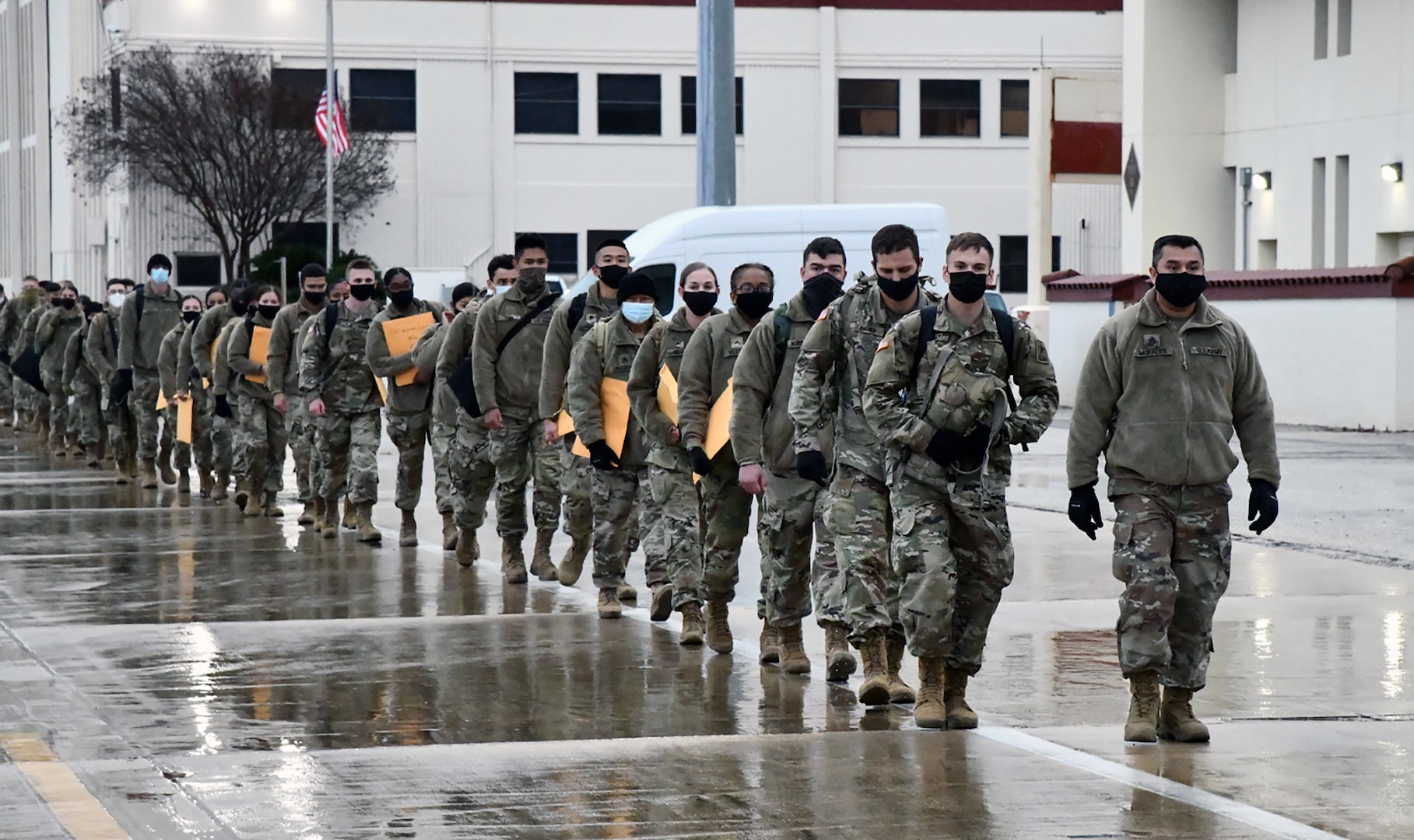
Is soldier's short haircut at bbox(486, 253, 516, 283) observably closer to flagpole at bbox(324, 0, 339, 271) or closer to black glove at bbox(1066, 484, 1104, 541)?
black glove at bbox(1066, 484, 1104, 541)

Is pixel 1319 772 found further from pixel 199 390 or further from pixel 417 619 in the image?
pixel 199 390

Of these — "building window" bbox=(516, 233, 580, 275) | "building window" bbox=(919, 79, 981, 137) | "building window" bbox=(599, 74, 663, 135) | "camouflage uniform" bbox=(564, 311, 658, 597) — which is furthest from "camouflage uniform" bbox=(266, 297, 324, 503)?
"building window" bbox=(919, 79, 981, 137)

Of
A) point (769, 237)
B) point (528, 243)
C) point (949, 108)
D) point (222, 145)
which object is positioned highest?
point (949, 108)

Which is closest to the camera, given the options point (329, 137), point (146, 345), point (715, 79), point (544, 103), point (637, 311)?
point (637, 311)

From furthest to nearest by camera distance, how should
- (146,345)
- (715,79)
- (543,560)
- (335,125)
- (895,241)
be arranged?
(335,125) < (146,345) < (715,79) < (543,560) < (895,241)

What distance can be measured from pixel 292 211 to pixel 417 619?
41195 mm

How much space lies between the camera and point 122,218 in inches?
2110

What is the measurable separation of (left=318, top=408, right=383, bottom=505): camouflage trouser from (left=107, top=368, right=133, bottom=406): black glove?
6137 millimetres

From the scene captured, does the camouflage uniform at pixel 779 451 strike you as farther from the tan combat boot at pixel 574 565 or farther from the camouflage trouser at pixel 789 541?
the tan combat boot at pixel 574 565

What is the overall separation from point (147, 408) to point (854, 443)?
1387 centimetres

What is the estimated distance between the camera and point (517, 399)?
13.9 m

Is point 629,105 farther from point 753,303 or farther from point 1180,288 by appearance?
point 1180,288

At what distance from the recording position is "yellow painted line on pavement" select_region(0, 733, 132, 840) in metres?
6.77

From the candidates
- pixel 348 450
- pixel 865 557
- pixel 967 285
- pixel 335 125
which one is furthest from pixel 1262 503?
pixel 335 125
